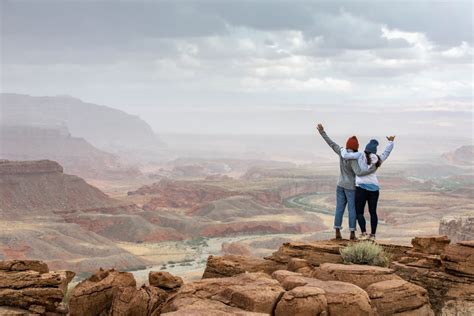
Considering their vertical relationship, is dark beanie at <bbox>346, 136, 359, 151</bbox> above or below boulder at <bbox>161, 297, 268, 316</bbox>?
above

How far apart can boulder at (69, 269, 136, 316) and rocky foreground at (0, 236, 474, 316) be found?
19mm

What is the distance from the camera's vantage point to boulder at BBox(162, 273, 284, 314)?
9.90m

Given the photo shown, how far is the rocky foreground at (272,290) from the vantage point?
10.1 m

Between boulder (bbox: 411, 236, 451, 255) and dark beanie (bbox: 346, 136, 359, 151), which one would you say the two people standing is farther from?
boulder (bbox: 411, 236, 451, 255)

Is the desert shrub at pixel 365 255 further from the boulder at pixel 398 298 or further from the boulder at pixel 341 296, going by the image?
the boulder at pixel 341 296

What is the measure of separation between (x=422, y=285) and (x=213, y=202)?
91.8 meters

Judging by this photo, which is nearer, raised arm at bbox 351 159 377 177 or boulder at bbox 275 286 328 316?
boulder at bbox 275 286 328 316

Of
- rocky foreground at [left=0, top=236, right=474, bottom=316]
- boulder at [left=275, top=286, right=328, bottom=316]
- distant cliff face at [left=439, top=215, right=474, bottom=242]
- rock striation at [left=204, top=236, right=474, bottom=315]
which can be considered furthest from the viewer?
distant cliff face at [left=439, top=215, right=474, bottom=242]

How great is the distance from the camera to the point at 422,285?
1273 cm

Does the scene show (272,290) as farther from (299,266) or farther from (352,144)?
(352,144)

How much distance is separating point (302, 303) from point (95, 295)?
431cm

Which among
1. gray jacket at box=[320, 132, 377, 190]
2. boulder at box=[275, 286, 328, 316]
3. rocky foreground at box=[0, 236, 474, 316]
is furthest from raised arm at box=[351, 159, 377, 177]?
boulder at box=[275, 286, 328, 316]

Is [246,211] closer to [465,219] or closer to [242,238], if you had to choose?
[242,238]

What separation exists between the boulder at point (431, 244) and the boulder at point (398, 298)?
3.01 meters
